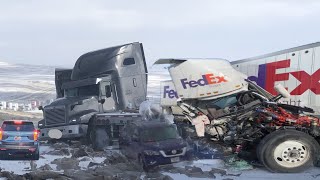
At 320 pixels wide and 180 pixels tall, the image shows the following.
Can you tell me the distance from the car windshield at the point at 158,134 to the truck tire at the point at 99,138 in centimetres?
358

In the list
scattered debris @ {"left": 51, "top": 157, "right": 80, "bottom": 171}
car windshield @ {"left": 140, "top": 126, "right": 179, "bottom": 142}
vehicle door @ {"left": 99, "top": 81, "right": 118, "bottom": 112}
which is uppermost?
vehicle door @ {"left": 99, "top": 81, "right": 118, "bottom": 112}

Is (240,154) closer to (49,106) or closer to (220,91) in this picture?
(220,91)

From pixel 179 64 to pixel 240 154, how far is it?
2967mm

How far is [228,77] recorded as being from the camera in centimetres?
1128

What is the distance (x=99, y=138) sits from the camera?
15.6m

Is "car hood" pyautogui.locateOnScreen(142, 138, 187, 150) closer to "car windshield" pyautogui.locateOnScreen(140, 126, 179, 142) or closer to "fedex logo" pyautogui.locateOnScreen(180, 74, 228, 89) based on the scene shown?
"car windshield" pyautogui.locateOnScreen(140, 126, 179, 142)

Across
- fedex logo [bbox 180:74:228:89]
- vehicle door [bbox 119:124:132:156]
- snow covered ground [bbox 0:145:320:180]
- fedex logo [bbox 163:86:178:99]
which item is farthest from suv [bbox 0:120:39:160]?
fedex logo [bbox 163:86:178:99]

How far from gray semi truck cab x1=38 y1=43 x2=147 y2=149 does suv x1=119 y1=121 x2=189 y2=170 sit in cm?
293

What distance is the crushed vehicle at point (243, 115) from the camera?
33.5 feet

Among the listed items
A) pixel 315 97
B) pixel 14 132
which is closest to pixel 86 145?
pixel 14 132

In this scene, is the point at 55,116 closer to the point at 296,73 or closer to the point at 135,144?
the point at 135,144

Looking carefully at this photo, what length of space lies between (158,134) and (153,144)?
69 centimetres

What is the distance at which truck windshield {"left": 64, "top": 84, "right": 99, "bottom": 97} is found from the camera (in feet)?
56.4

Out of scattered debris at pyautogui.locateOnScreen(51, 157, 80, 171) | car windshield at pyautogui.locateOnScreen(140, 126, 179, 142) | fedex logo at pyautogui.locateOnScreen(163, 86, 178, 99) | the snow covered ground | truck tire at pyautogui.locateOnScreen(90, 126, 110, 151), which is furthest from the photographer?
fedex logo at pyautogui.locateOnScreen(163, 86, 178, 99)
